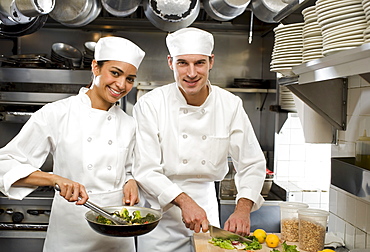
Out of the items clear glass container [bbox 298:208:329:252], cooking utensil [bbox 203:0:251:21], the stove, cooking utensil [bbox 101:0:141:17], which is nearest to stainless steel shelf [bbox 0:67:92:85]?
cooking utensil [bbox 101:0:141:17]

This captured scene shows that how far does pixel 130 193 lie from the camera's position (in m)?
2.11

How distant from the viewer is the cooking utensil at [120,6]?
371cm

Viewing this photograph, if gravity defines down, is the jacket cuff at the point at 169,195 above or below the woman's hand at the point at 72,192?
below

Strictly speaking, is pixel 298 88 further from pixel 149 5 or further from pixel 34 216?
pixel 34 216

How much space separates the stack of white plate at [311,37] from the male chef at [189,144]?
0.62 metres

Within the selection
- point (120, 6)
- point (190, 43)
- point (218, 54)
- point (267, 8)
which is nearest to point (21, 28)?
point (120, 6)

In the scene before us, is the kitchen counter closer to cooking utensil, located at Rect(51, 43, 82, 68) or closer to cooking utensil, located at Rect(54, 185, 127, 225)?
cooking utensil, located at Rect(54, 185, 127, 225)

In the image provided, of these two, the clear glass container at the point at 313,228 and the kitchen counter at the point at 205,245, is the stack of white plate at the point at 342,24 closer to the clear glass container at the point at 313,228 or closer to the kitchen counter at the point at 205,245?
the clear glass container at the point at 313,228

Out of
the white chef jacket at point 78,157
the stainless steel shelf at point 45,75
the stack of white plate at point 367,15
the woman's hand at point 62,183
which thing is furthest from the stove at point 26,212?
the stack of white plate at point 367,15

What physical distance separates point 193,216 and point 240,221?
26 cm

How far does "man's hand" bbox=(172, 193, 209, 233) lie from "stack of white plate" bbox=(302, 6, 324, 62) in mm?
797

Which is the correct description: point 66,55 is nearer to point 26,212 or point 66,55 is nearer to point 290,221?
point 26,212

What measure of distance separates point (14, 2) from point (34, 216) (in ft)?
5.58

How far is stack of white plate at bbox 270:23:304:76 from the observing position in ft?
6.17
